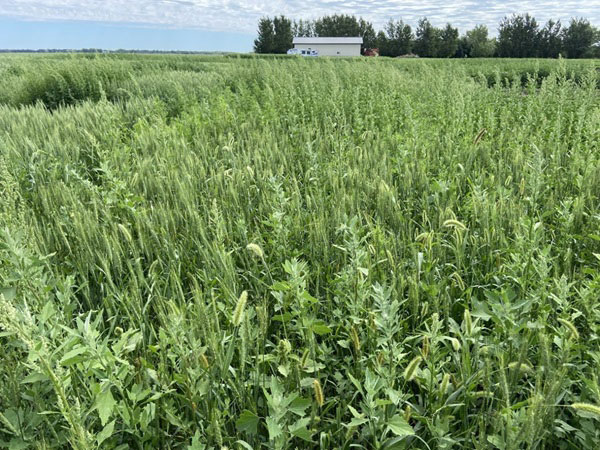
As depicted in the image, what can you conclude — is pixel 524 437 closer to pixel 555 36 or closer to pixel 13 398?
pixel 13 398

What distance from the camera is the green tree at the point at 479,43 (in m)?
76.1

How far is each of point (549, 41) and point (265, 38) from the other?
49037 mm

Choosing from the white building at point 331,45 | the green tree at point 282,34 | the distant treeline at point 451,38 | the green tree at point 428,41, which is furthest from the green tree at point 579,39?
the green tree at point 282,34

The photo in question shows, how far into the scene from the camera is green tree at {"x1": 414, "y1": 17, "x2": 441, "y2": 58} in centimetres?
7912

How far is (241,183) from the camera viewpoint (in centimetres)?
283

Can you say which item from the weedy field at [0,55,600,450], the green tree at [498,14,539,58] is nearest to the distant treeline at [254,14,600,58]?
the green tree at [498,14,539,58]

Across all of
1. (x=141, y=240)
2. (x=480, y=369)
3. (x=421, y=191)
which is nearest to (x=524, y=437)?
(x=480, y=369)

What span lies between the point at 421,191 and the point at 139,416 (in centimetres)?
210

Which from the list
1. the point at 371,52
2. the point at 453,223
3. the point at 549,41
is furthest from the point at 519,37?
the point at 453,223

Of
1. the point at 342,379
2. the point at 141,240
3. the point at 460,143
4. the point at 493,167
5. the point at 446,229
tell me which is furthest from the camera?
the point at 460,143

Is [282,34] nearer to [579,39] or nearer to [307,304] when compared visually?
[579,39]

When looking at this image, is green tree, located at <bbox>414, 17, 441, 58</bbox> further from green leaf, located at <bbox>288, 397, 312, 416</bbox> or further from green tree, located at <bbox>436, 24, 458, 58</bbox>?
green leaf, located at <bbox>288, 397, 312, 416</bbox>

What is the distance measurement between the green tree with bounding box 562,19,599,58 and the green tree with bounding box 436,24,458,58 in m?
17.3

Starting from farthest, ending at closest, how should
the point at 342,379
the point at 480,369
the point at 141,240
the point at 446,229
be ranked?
the point at 446,229 < the point at 141,240 < the point at 342,379 < the point at 480,369
